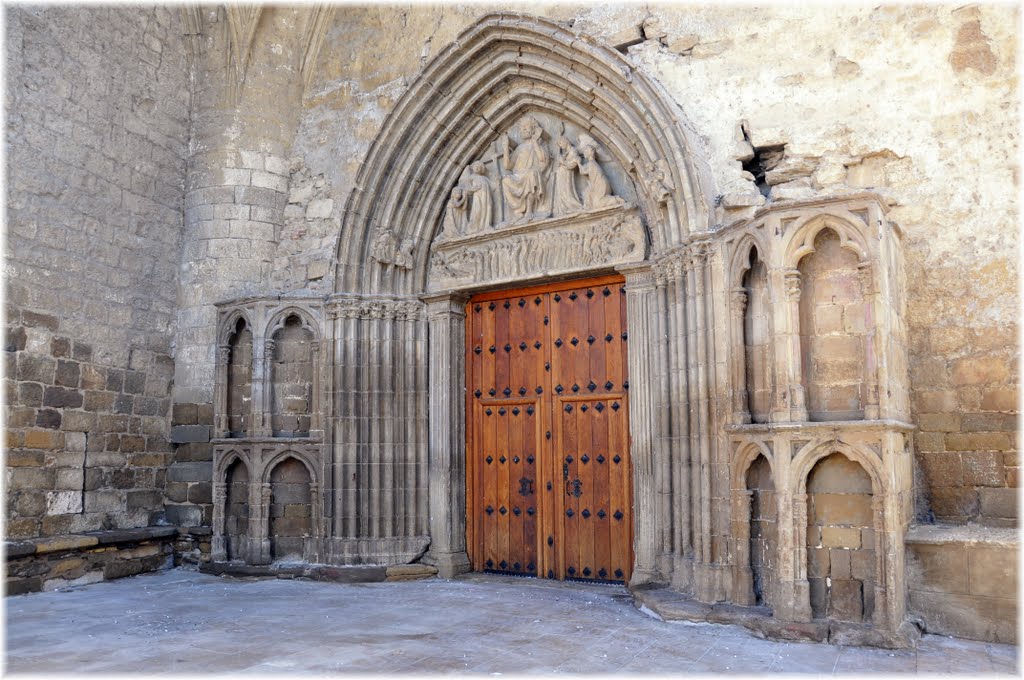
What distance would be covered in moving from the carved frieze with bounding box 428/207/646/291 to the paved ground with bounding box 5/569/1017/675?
2444 millimetres

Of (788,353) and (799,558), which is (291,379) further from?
(799,558)

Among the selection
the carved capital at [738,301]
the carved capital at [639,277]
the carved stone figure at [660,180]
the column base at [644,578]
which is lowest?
the column base at [644,578]

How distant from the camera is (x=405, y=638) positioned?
499 centimetres

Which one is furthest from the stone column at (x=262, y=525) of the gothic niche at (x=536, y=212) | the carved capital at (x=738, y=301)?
the carved capital at (x=738, y=301)

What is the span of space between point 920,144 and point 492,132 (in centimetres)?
344

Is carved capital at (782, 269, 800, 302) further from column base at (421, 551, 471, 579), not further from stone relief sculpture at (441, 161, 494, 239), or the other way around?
column base at (421, 551, 471, 579)

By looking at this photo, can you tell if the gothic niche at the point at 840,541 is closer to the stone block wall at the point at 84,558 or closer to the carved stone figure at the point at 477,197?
the carved stone figure at the point at 477,197

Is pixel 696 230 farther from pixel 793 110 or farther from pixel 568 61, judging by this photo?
pixel 568 61

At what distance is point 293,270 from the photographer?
793 cm

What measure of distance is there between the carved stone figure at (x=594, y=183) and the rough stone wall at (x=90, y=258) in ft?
12.4

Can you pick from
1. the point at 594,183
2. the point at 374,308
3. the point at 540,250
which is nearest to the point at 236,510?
the point at 374,308

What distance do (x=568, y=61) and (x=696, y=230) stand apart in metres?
1.87

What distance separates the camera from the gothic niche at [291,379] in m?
7.64

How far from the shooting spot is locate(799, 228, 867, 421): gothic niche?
5.07 meters
